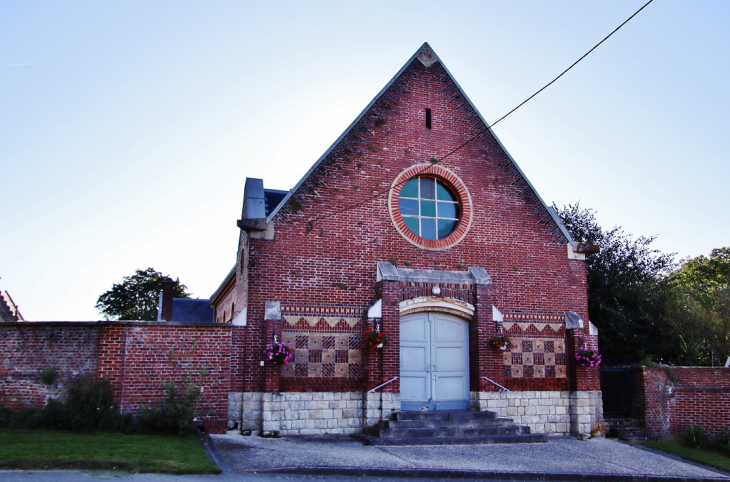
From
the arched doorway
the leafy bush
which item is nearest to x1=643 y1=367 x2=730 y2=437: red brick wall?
the leafy bush

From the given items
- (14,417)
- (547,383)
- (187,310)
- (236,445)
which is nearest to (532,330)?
(547,383)

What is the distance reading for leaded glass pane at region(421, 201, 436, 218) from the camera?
1606 centimetres

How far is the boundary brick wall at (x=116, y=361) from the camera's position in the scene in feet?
40.5

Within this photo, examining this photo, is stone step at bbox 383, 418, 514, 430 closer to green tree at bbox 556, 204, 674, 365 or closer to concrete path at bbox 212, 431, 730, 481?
concrete path at bbox 212, 431, 730, 481

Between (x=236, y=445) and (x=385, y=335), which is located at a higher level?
(x=385, y=335)

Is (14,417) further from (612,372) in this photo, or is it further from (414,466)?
(612,372)

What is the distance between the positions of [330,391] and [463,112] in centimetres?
786

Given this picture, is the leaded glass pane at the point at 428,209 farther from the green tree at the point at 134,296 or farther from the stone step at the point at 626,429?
the green tree at the point at 134,296

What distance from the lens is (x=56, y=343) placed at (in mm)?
12562

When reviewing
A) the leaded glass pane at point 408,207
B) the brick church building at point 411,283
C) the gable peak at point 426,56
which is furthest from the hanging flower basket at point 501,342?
the gable peak at point 426,56

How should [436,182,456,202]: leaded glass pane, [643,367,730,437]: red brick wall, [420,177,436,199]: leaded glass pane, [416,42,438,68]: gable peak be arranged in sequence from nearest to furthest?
[643,367,730,437]: red brick wall → [420,177,436,199]: leaded glass pane → [436,182,456,202]: leaded glass pane → [416,42,438,68]: gable peak

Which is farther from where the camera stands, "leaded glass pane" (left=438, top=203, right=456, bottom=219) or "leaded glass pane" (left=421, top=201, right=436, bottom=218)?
"leaded glass pane" (left=438, top=203, right=456, bottom=219)

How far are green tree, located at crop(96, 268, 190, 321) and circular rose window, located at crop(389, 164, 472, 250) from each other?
1392 inches

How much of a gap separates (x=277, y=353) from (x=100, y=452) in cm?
433
